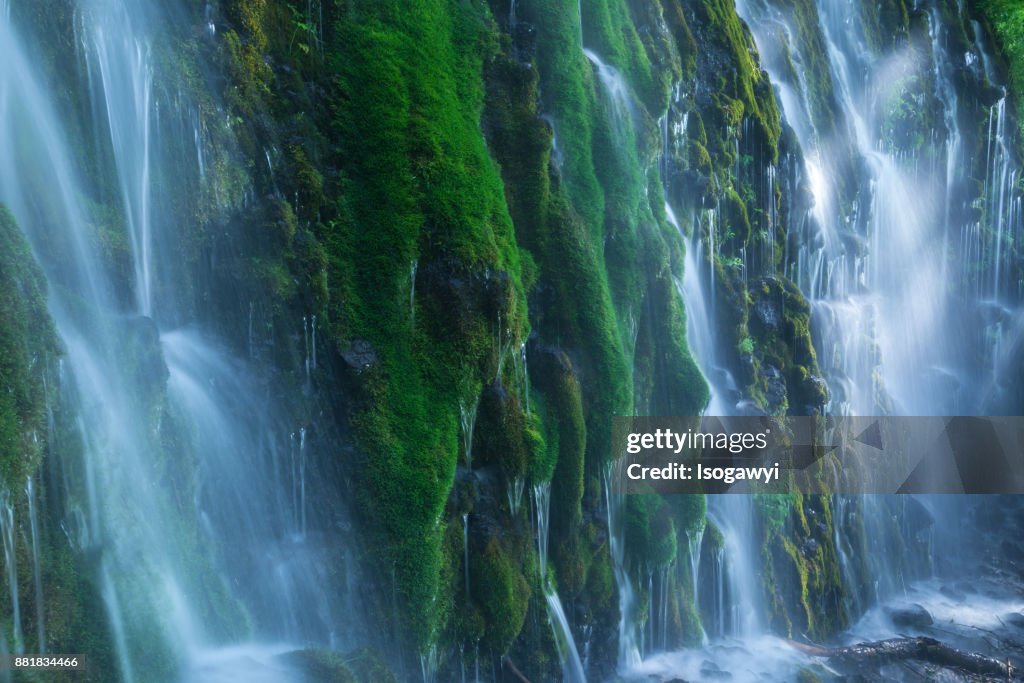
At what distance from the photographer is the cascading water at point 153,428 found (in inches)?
288

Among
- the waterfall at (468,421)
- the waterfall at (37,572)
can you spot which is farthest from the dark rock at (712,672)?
the waterfall at (37,572)

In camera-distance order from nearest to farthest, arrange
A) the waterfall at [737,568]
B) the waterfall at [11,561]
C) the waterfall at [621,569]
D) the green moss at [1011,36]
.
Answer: the waterfall at [11,561] → the waterfall at [621,569] → the waterfall at [737,568] → the green moss at [1011,36]

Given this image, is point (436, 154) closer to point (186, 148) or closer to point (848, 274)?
point (186, 148)

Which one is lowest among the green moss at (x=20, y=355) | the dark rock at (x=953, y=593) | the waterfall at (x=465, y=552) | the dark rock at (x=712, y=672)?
the dark rock at (x=953, y=593)

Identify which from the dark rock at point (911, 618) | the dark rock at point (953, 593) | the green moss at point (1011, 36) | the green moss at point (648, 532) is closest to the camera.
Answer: the green moss at point (648, 532)

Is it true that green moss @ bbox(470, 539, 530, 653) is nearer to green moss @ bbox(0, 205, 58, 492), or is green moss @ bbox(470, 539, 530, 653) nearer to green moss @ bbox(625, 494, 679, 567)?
green moss @ bbox(625, 494, 679, 567)

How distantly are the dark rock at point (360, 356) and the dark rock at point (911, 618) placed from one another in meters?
12.0

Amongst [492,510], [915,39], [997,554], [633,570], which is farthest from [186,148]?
[915,39]

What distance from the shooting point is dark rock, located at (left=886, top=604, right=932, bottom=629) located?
1620 centimetres

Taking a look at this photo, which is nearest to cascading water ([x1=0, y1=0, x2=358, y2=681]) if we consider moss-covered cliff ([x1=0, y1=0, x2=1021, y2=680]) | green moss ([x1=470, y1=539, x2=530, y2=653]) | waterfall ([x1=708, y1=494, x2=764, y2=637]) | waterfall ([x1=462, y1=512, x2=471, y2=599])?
moss-covered cliff ([x1=0, y1=0, x2=1021, y2=680])

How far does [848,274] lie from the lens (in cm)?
1933

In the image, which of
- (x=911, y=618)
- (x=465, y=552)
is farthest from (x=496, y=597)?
(x=911, y=618)

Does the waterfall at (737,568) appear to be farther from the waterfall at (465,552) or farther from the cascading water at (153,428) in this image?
the cascading water at (153,428)

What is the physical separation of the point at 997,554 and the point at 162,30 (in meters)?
20.7
